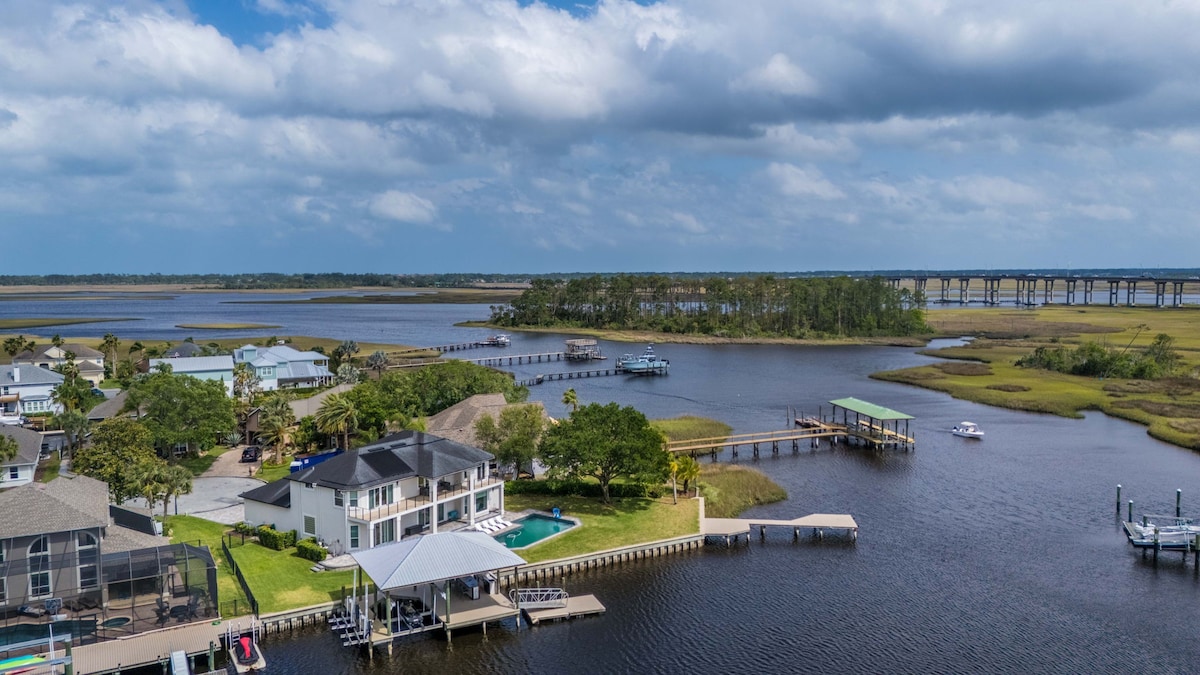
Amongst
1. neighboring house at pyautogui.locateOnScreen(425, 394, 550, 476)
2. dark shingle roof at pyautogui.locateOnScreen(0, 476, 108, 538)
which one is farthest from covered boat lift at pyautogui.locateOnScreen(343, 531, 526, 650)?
neighboring house at pyautogui.locateOnScreen(425, 394, 550, 476)

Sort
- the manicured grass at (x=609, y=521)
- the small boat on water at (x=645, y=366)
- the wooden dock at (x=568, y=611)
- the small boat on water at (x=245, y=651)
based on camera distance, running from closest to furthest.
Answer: the small boat on water at (x=245, y=651)
the wooden dock at (x=568, y=611)
the manicured grass at (x=609, y=521)
the small boat on water at (x=645, y=366)

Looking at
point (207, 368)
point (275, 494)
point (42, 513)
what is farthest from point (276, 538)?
point (207, 368)

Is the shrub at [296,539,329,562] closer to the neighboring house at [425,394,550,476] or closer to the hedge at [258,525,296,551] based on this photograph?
the hedge at [258,525,296,551]

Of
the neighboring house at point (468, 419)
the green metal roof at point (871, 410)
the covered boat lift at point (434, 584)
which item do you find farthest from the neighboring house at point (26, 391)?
the green metal roof at point (871, 410)

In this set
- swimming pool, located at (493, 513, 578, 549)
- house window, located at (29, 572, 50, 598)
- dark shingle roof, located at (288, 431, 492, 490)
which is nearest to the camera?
house window, located at (29, 572, 50, 598)

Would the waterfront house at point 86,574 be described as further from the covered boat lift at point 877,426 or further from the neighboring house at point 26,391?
the covered boat lift at point 877,426

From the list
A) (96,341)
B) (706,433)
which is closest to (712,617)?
(706,433)

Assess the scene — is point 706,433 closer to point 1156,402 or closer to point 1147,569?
point 1147,569
